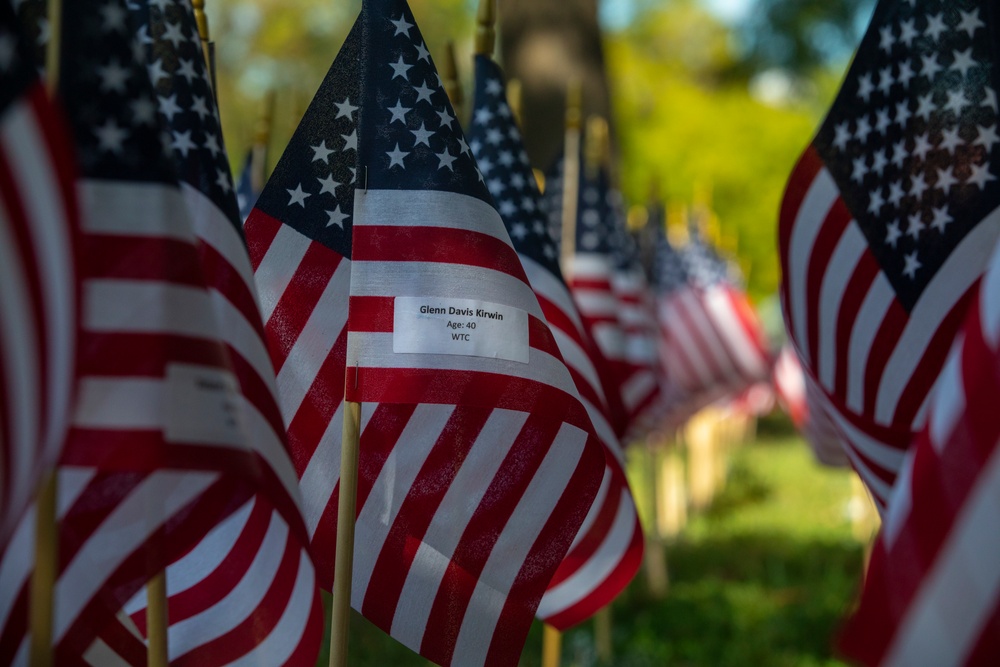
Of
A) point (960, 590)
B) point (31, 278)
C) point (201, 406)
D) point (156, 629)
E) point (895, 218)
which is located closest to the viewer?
point (31, 278)

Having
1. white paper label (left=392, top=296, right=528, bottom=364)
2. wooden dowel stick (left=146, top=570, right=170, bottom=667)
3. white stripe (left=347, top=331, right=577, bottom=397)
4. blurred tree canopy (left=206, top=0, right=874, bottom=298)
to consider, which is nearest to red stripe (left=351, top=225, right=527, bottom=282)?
white paper label (left=392, top=296, right=528, bottom=364)

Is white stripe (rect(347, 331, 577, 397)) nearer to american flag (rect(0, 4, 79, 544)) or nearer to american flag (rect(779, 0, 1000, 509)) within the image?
american flag (rect(0, 4, 79, 544))

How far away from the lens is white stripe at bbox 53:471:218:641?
317cm

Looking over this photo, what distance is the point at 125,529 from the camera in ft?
10.5

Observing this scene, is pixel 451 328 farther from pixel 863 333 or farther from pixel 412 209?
pixel 863 333

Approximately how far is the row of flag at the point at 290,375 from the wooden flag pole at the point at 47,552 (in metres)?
0.03

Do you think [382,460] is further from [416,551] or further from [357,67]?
[357,67]

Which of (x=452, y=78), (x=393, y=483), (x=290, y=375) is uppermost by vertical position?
(x=452, y=78)

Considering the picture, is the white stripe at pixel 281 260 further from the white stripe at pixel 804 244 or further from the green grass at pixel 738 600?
the green grass at pixel 738 600

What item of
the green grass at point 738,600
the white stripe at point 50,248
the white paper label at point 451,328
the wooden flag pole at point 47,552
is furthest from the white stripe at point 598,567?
the white stripe at point 50,248

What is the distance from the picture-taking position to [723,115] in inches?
1521

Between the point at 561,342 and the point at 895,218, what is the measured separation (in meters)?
1.37

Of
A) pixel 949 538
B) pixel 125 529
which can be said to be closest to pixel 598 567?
pixel 125 529

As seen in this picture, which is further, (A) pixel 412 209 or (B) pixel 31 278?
(A) pixel 412 209
